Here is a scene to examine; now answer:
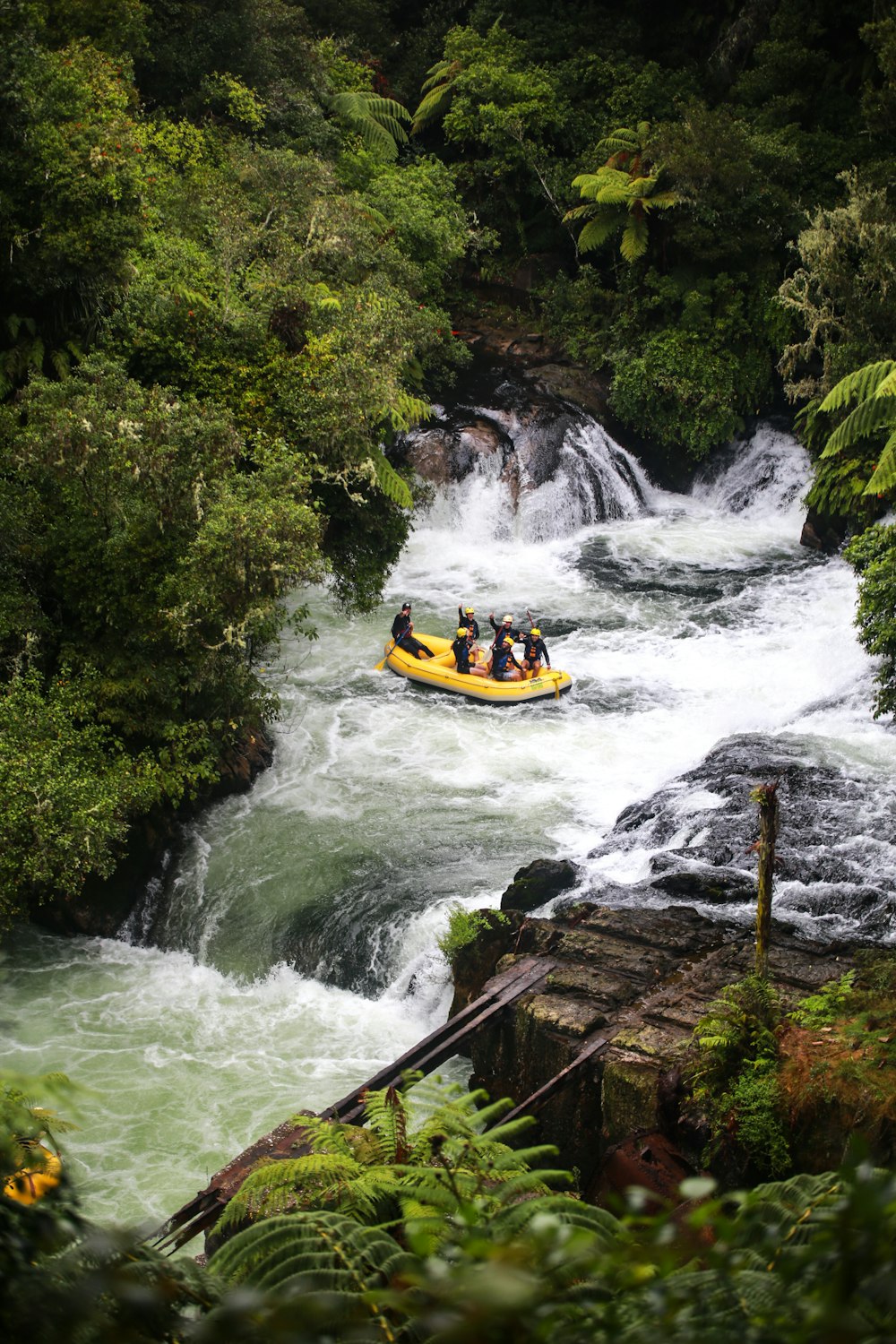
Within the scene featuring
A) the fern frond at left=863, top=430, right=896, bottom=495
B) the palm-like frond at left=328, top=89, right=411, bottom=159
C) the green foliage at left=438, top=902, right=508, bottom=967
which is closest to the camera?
the green foliage at left=438, top=902, right=508, bottom=967

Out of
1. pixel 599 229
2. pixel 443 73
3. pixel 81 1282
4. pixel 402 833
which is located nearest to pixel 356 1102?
pixel 402 833

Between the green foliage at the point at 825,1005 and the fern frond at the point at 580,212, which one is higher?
the fern frond at the point at 580,212

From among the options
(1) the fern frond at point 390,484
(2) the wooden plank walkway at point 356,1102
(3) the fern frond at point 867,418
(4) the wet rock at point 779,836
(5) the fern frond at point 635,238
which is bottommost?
(2) the wooden plank walkway at point 356,1102

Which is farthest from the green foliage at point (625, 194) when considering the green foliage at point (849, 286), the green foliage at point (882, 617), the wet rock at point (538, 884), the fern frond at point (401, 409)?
the wet rock at point (538, 884)

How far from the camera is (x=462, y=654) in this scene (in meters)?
15.2

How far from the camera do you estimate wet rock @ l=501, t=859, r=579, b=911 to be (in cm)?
1046

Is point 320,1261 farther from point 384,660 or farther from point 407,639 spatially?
point 384,660

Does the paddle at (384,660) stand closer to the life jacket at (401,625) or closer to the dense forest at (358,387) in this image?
the life jacket at (401,625)

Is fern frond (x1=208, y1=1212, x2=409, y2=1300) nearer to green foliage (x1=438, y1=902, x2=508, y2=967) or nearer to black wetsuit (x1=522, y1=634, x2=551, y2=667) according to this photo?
green foliage (x1=438, y1=902, x2=508, y2=967)

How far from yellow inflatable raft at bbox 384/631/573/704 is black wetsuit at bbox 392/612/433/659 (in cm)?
8

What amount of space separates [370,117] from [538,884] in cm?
2045

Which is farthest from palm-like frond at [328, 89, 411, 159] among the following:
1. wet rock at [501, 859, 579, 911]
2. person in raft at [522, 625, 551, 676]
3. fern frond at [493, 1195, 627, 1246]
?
fern frond at [493, 1195, 627, 1246]

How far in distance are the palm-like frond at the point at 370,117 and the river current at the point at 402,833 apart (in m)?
11.1

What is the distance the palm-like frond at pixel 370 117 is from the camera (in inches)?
978
